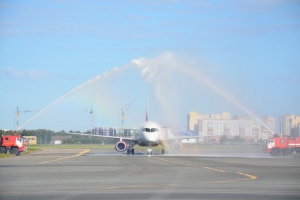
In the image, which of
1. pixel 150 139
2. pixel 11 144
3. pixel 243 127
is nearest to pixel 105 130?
pixel 243 127

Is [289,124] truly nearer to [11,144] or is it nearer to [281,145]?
[281,145]

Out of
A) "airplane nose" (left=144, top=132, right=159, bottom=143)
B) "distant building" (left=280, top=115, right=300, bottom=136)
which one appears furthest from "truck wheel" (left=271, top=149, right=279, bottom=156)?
"airplane nose" (left=144, top=132, right=159, bottom=143)

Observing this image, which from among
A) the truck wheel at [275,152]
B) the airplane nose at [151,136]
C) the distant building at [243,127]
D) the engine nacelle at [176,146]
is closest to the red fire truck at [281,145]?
the truck wheel at [275,152]

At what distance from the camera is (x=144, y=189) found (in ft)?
64.2

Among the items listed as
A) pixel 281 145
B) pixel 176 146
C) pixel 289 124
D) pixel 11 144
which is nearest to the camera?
pixel 11 144

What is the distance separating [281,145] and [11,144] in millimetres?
32905

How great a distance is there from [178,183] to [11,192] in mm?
7123

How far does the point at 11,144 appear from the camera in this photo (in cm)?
6062

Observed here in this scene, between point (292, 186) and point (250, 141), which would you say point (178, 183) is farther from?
point (250, 141)

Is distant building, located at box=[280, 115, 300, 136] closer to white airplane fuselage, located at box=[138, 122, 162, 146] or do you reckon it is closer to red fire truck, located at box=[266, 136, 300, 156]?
red fire truck, located at box=[266, 136, 300, 156]

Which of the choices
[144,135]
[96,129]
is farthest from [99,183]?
[96,129]

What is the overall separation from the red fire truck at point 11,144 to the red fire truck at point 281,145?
30.2 m

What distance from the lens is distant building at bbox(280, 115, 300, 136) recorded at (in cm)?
7298

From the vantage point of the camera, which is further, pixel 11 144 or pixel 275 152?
pixel 275 152
